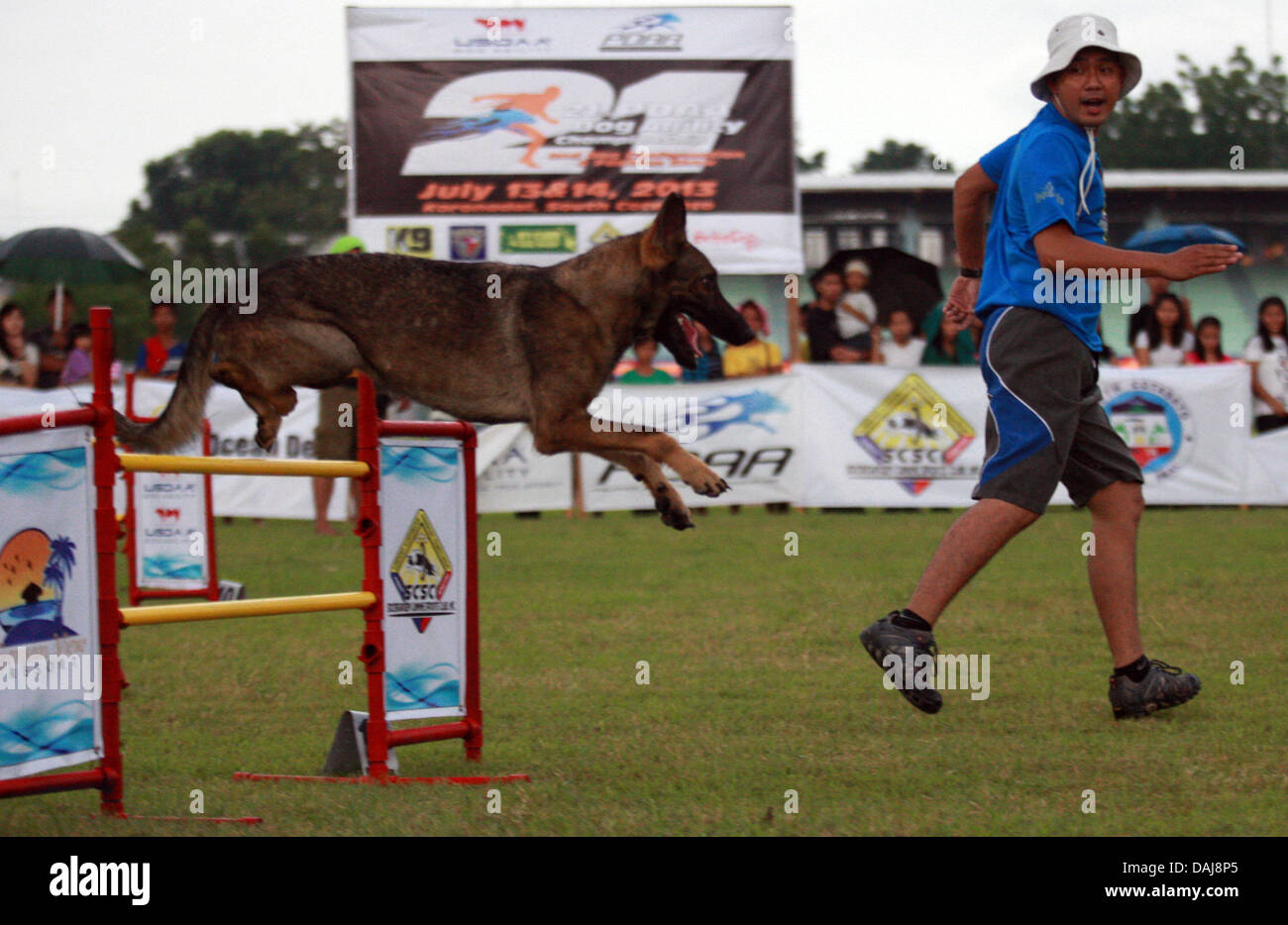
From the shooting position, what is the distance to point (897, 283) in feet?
52.3

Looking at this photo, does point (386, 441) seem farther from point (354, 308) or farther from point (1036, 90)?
point (1036, 90)

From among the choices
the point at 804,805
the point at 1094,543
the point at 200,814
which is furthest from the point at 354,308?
the point at 1094,543

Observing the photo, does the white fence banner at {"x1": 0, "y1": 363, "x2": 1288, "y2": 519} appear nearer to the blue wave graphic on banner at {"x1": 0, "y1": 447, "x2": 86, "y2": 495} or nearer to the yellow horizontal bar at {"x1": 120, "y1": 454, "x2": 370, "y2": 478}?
the yellow horizontal bar at {"x1": 120, "y1": 454, "x2": 370, "y2": 478}

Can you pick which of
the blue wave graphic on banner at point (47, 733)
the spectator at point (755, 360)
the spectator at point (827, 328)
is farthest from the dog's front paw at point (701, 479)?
the spectator at point (827, 328)

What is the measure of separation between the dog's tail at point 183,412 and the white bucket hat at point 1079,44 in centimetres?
276

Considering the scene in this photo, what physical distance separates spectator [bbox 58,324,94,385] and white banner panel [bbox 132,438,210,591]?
500 cm

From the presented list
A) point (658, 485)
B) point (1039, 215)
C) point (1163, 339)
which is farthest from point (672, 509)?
point (1163, 339)

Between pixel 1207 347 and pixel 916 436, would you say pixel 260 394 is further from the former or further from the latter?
pixel 1207 347

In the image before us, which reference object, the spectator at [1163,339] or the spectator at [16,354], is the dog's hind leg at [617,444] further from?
the spectator at [1163,339]

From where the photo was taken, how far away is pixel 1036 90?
483cm

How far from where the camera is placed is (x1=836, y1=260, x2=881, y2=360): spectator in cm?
1495

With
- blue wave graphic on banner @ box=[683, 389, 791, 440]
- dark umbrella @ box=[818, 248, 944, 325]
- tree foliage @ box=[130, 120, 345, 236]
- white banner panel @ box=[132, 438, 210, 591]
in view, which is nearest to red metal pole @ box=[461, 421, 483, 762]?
white banner panel @ box=[132, 438, 210, 591]

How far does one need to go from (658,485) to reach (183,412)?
1.50 meters

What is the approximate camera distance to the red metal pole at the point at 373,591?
15.7 ft
